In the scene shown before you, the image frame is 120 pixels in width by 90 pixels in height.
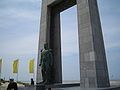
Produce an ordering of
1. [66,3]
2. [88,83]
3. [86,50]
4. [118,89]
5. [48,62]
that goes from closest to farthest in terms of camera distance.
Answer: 1. [118,89]
2. [88,83]
3. [86,50]
4. [48,62]
5. [66,3]

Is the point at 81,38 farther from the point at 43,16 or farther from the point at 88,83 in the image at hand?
the point at 43,16

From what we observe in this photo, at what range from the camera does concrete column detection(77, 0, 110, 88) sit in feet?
33.7

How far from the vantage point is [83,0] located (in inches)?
489

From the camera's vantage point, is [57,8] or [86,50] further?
[57,8]

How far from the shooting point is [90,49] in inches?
423

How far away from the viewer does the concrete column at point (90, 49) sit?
10.3 meters

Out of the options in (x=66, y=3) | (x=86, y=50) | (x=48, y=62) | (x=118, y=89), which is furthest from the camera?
(x=66, y=3)

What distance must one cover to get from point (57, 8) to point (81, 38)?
7204 millimetres

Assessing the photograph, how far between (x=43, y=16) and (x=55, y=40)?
350 cm

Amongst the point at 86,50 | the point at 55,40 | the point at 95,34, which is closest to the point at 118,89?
the point at 86,50

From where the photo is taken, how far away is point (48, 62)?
11867 millimetres

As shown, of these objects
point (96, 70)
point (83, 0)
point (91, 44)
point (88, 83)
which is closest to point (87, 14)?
point (83, 0)

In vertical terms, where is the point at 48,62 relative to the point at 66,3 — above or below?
below

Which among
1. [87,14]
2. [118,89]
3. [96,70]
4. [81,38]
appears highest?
[87,14]
